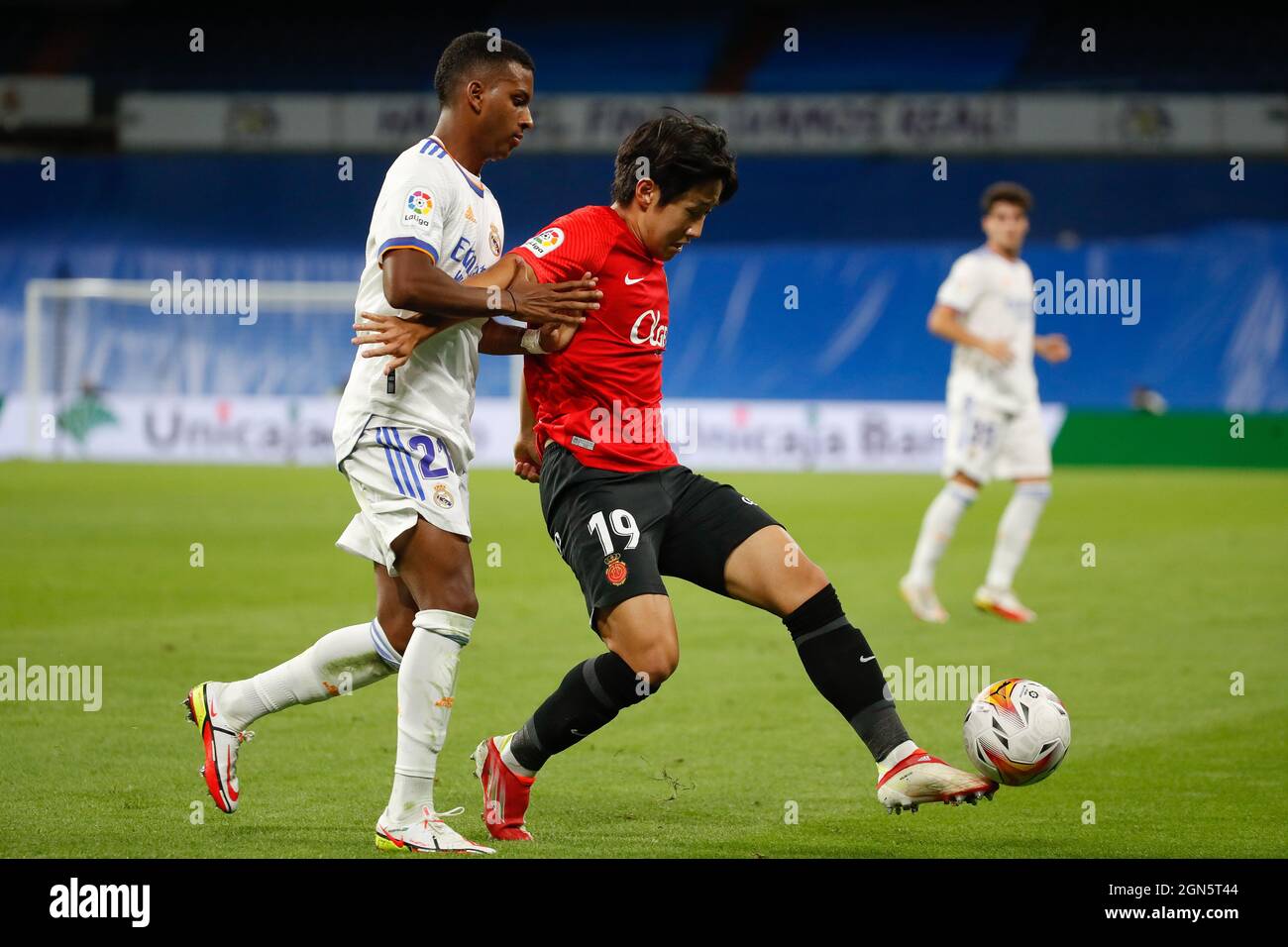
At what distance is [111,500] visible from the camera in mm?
17031

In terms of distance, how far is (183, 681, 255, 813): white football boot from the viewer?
475 cm

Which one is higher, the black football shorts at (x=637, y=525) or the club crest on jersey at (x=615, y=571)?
the black football shorts at (x=637, y=525)

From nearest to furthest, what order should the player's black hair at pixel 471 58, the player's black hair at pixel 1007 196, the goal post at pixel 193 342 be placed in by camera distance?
1. the player's black hair at pixel 471 58
2. the player's black hair at pixel 1007 196
3. the goal post at pixel 193 342

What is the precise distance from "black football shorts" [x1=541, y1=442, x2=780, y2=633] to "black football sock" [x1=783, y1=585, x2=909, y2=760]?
27cm

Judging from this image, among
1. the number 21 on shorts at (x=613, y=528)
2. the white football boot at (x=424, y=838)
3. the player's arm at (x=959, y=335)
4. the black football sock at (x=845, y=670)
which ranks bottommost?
the white football boot at (x=424, y=838)

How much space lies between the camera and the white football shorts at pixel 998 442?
1002cm

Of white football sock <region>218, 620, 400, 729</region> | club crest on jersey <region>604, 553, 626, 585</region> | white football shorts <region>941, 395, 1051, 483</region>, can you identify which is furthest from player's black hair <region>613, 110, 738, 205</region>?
white football shorts <region>941, 395, 1051, 483</region>

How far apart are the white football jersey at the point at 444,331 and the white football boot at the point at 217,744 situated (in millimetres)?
909

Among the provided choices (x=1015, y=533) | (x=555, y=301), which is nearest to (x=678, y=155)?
(x=555, y=301)

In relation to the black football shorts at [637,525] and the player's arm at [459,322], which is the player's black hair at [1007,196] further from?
the player's arm at [459,322]

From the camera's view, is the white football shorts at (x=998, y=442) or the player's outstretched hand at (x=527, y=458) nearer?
the player's outstretched hand at (x=527, y=458)

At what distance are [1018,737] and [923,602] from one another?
4.99 m

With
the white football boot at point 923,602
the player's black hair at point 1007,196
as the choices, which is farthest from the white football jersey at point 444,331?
the player's black hair at point 1007,196
